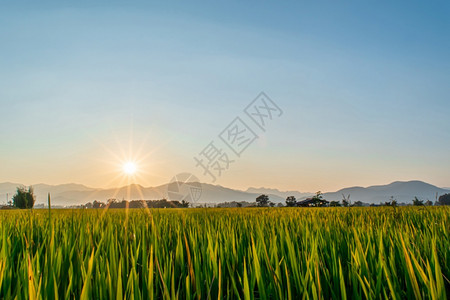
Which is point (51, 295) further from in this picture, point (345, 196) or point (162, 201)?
point (162, 201)

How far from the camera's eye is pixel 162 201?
24.0m

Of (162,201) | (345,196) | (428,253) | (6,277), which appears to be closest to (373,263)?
(428,253)

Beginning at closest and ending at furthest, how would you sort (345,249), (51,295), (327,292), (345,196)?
(51,295), (327,292), (345,249), (345,196)

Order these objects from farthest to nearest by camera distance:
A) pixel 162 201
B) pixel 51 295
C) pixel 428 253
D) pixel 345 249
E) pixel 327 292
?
pixel 162 201
pixel 345 249
pixel 428 253
pixel 327 292
pixel 51 295

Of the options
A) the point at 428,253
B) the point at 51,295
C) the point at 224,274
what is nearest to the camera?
the point at 51,295

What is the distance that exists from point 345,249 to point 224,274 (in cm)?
97

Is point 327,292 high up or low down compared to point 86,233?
down

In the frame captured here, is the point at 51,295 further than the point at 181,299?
No

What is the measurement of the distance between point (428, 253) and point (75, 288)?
81.4 inches

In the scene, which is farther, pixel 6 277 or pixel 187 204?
pixel 187 204

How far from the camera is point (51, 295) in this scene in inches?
45.2

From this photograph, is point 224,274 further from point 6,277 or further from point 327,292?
point 6,277

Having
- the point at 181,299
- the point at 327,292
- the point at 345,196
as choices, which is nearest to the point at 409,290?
the point at 327,292

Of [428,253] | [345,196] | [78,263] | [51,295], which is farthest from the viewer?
[345,196]
